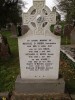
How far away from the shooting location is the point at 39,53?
5680 mm

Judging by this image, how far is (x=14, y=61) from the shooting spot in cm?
938

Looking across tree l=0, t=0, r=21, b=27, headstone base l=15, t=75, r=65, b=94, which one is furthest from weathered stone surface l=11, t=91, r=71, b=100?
tree l=0, t=0, r=21, b=27

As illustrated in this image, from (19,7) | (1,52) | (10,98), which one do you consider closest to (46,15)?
(10,98)

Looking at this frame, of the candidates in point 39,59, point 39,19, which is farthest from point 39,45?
point 39,19

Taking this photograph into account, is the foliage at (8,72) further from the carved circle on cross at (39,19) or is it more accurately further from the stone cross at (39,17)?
the carved circle on cross at (39,19)

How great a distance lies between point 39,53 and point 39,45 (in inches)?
7.5

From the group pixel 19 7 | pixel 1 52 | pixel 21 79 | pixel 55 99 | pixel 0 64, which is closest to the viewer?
pixel 55 99

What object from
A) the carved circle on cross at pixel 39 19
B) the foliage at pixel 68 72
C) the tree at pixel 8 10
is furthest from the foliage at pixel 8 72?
the tree at pixel 8 10

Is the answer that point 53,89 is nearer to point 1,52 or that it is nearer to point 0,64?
point 0,64

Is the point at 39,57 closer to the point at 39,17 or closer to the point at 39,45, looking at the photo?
the point at 39,45

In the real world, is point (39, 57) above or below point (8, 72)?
above

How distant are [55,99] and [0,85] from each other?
69.7 inches

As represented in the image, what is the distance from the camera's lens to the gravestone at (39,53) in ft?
18.2

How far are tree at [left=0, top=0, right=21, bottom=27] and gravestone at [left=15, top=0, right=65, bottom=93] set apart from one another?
24771mm
